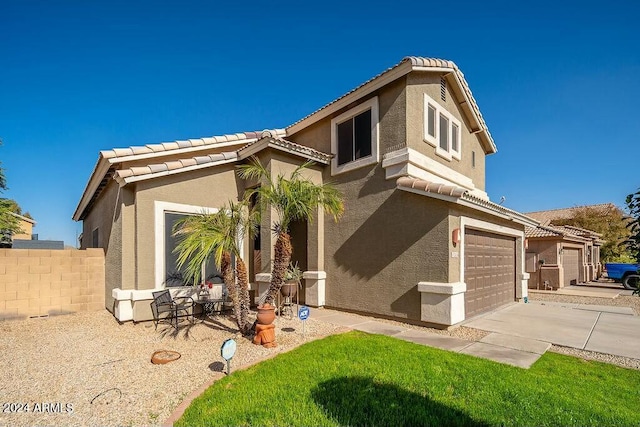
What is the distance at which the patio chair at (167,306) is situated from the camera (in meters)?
8.30

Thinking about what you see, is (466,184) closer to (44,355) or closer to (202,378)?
(202,378)

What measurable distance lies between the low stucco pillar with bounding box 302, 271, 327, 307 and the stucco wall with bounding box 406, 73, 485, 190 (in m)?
5.36

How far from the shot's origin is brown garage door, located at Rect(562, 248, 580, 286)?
20.2m

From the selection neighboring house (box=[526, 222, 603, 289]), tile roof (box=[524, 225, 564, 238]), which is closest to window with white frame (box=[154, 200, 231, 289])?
neighboring house (box=[526, 222, 603, 289])

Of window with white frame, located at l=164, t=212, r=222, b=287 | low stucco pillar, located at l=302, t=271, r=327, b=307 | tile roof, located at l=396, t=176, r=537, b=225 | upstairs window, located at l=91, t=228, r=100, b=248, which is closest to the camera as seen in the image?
tile roof, located at l=396, t=176, r=537, b=225

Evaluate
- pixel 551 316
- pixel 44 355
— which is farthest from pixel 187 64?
pixel 551 316

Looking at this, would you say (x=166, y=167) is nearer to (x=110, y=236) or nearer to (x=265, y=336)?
(x=110, y=236)

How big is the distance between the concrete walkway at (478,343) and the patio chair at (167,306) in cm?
409

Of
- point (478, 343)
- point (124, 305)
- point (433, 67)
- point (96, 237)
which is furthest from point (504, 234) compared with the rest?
point (96, 237)

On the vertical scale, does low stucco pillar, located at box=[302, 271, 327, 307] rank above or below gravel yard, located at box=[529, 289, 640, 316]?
above

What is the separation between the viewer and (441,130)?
11570mm

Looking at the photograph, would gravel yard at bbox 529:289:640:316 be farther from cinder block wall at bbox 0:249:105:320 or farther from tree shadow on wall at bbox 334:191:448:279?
cinder block wall at bbox 0:249:105:320

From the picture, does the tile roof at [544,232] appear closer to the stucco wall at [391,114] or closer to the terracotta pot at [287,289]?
the stucco wall at [391,114]

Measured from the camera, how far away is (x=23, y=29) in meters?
10.1
